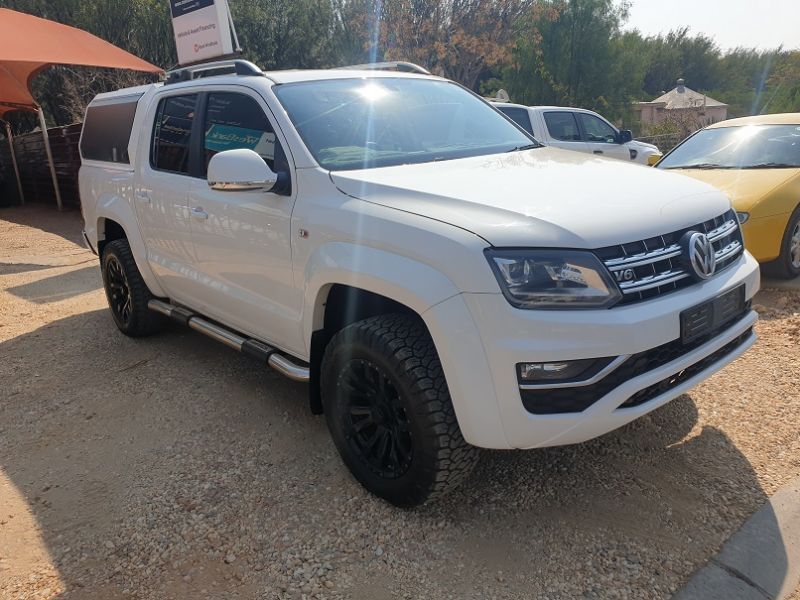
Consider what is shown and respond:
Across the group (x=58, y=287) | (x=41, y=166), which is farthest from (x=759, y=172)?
(x=41, y=166)

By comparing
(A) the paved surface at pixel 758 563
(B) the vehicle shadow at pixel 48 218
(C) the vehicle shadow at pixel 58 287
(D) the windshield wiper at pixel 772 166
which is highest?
(D) the windshield wiper at pixel 772 166

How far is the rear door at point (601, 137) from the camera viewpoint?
11062 mm

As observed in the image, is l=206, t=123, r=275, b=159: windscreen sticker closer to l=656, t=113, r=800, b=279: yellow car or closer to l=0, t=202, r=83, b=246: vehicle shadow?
l=656, t=113, r=800, b=279: yellow car

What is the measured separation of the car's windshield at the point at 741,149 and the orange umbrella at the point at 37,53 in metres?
9.25

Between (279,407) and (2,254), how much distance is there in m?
8.01

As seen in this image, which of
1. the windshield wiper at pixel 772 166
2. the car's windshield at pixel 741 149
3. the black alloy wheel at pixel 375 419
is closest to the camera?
the black alloy wheel at pixel 375 419

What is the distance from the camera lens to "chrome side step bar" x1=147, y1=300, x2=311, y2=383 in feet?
10.7

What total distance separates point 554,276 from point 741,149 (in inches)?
208

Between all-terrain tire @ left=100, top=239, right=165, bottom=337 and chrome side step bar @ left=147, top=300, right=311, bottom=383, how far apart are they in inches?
11.2

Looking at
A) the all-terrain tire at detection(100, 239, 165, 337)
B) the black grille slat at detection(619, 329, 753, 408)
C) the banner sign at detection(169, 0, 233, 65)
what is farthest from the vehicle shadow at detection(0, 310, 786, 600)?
the banner sign at detection(169, 0, 233, 65)

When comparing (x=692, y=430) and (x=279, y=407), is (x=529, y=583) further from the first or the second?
(x=279, y=407)

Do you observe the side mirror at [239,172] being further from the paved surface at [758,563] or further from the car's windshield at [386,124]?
the paved surface at [758,563]

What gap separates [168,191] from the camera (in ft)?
13.6

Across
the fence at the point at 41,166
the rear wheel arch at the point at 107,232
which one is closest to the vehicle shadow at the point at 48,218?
the fence at the point at 41,166
